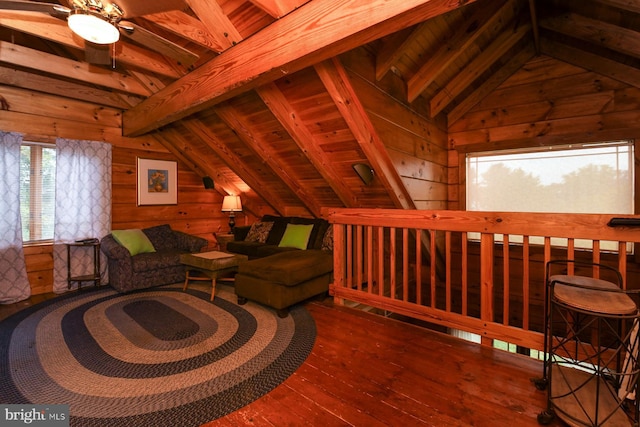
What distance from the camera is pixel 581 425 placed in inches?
52.4

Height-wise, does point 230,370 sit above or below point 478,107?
below

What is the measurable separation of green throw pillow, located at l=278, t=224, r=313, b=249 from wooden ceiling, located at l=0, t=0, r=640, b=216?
40 cm

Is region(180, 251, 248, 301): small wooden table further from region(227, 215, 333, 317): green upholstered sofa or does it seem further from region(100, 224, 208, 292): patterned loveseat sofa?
region(100, 224, 208, 292): patterned loveseat sofa

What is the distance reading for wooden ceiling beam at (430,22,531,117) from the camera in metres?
3.34

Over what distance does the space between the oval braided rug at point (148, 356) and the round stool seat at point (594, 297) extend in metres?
1.56

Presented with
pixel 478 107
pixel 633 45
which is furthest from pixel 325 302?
pixel 633 45

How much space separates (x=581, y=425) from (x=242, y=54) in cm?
294

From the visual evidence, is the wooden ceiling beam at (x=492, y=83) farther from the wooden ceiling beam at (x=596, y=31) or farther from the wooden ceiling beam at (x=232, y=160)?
the wooden ceiling beam at (x=232, y=160)

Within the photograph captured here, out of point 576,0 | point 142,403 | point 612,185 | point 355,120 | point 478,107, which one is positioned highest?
point 576,0

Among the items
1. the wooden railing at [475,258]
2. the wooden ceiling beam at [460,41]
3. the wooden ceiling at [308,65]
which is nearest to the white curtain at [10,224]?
the wooden ceiling at [308,65]

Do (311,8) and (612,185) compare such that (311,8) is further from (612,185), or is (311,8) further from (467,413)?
(612,185)

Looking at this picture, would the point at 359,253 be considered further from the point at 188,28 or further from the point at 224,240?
the point at 224,240

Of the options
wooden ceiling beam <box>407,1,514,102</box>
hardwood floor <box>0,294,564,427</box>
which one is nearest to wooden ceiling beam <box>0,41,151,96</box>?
wooden ceiling beam <box>407,1,514,102</box>

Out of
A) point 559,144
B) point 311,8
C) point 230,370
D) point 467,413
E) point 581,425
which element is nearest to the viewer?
point 581,425
